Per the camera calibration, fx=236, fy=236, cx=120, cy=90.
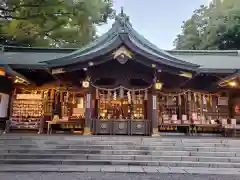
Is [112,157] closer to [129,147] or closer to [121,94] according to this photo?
[129,147]

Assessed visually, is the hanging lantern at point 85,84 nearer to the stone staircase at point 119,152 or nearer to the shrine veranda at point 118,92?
the shrine veranda at point 118,92

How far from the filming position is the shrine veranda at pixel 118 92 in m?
11.2

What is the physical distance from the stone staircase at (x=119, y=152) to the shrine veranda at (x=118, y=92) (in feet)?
7.04

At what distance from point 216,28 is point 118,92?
832 inches

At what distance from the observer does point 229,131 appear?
12711 mm

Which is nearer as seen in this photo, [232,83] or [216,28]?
[232,83]

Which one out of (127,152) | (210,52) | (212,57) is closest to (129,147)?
(127,152)

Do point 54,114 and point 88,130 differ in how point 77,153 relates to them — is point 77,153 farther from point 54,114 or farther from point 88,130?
point 54,114

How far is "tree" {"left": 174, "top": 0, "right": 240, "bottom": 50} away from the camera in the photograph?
27672mm

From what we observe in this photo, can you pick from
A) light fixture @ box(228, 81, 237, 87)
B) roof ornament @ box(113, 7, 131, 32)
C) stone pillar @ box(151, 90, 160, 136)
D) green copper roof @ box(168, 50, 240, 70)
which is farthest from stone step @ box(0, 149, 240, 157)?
roof ornament @ box(113, 7, 131, 32)

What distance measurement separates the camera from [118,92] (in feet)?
39.4

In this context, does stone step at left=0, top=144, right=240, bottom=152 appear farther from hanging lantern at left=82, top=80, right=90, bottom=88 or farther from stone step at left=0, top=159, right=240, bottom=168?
hanging lantern at left=82, top=80, right=90, bottom=88

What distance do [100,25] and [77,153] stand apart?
20.3 meters

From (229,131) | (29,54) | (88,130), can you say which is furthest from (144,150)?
(29,54)
